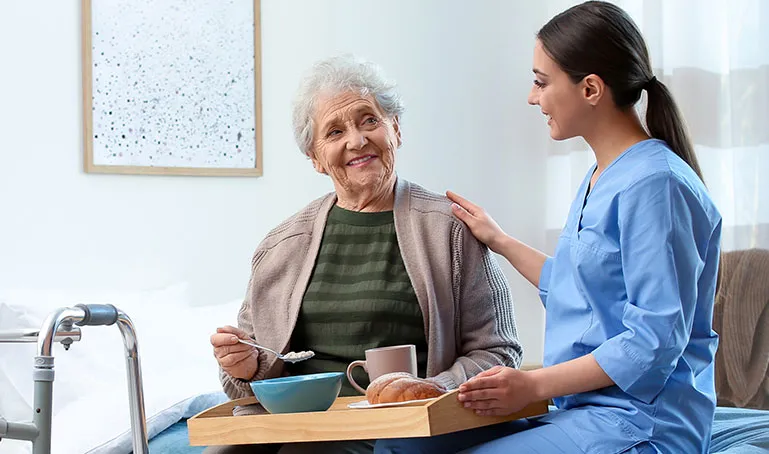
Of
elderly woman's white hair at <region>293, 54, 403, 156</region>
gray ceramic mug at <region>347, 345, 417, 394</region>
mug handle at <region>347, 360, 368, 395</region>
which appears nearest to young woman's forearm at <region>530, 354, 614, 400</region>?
gray ceramic mug at <region>347, 345, 417, 394</region>

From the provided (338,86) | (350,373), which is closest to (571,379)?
(350,373)

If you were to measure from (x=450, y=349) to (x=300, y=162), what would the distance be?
5.18 ft

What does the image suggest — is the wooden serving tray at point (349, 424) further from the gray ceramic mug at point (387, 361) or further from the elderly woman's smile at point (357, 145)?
the elderly woman's smile at point (357, 145)

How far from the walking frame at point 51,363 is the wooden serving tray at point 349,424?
0.10m

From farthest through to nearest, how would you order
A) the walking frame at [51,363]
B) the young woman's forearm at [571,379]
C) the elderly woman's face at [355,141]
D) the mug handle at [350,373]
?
the elderly woman's face at [355,141] → the mug handle at [350,373] → the young woman's forearm at [571,379] → the walking frame at [51,363]

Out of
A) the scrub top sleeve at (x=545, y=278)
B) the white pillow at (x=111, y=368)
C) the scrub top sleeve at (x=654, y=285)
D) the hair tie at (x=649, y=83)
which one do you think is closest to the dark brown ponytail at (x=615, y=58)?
the hair tie at (x=649, y=83)

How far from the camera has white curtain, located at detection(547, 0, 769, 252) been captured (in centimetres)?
288

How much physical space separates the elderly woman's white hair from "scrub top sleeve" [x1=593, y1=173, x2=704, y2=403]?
0.75 metres

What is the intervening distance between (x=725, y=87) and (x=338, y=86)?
1507mm

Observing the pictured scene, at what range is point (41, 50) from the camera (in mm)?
2986

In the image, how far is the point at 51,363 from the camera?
3.99ft

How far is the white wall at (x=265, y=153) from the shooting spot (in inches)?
117

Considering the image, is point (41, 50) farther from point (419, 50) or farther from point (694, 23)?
point (694, 23)

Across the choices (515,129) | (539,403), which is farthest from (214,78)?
(539,403)
